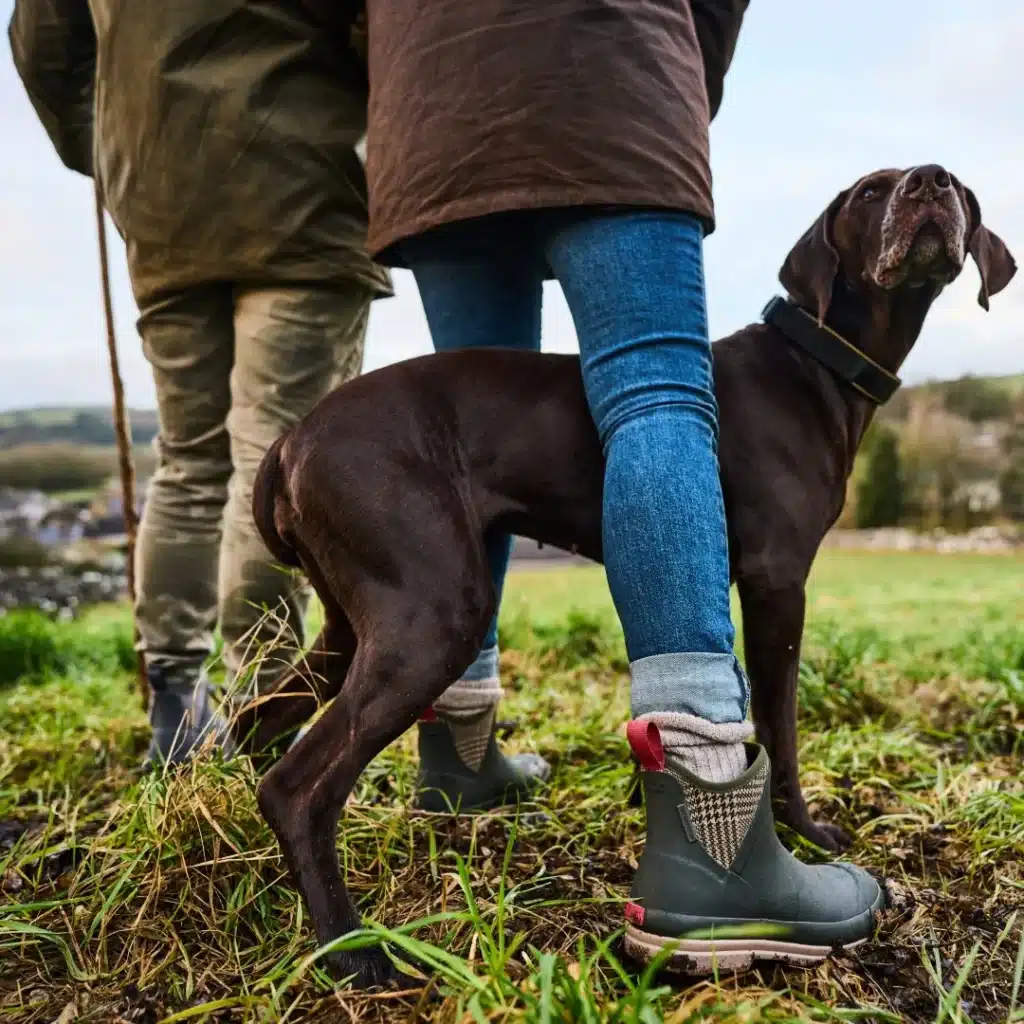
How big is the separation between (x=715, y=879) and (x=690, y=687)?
0.90 feet

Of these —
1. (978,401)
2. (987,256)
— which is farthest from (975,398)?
(987,256)

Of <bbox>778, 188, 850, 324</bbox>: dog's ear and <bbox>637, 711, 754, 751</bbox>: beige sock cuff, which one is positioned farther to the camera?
<bbox>778, 188, 850, 324</bbox>: dog's ear

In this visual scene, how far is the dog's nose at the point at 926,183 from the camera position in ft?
6.34

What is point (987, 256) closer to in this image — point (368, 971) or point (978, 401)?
point (368, 971)

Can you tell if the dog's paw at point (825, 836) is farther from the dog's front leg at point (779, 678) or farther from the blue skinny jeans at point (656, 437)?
the blue skinny jeans at point (656, 437)

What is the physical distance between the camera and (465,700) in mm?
2021

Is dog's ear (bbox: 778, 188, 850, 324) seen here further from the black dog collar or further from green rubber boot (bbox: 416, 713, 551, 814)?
green rubber boot (bbox: 416, 713, 551, 814)

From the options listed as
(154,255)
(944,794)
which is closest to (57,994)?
(154,255)

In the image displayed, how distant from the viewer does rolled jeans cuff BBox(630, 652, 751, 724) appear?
1363 millimetres

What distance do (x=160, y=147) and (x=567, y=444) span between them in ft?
3.92

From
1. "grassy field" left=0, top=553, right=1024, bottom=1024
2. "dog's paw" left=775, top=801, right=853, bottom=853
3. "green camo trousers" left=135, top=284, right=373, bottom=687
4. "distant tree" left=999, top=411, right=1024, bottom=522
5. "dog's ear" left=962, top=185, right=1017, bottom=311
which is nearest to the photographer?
"grassy field" left=0, top=553, right=1024, bottom=1024

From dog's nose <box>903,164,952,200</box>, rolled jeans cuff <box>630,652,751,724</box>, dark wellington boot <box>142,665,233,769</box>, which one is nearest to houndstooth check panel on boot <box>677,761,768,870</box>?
rolled jeans cuff <box>630,652,751,724</box>

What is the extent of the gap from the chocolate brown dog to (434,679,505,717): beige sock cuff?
0.27 meters

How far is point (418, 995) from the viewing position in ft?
4.03
